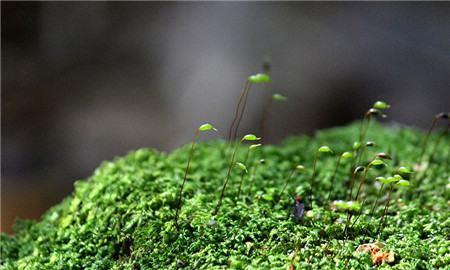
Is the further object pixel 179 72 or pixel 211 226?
pixel 179 72

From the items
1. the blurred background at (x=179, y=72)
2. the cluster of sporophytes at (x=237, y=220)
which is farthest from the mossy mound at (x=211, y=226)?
the blurred background at (x=179, y=72)

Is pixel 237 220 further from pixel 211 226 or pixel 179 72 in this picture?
pixel 179 72

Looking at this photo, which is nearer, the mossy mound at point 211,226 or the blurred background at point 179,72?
the mossy mound at point 211,226

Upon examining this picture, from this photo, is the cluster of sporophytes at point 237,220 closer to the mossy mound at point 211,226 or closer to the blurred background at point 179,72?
the mossy mound at point 211,226

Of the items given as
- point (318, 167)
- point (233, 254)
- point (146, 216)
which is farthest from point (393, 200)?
point (146, 216)

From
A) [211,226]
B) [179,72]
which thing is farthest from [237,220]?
[179,72]

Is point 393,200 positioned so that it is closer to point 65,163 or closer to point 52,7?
point 65,163
